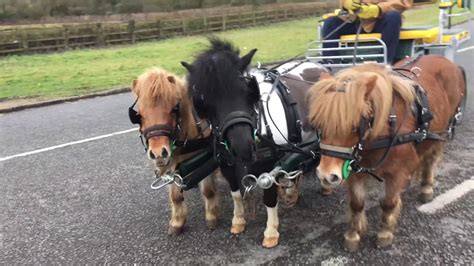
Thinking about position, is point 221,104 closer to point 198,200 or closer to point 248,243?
point 248,243

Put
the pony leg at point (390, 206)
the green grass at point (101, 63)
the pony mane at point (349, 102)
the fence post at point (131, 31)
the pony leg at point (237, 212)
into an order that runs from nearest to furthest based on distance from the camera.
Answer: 1. the pony mane at point (349, 102)
2. the pony leg at point (390, 206)
3. the pony leg at point (237, 212)
4. the green grass at point (101, 63)
5. the fence post at point (131, 31)

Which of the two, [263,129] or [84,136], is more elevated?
[263,129]

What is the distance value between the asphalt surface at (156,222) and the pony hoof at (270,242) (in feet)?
0.19

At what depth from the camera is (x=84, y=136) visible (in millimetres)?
6988

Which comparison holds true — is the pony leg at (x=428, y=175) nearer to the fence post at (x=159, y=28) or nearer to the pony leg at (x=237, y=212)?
the pony leg at (x=237, y=212)

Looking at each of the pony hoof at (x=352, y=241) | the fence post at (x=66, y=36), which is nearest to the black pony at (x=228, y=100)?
the pony hoof at (x=352, y=241)

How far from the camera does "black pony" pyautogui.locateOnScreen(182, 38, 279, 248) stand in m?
2.85

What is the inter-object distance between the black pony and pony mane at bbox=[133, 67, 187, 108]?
13cm

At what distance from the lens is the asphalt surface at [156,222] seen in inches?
132

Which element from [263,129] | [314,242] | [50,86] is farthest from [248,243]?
[50,86]

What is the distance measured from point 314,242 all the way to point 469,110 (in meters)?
4.70

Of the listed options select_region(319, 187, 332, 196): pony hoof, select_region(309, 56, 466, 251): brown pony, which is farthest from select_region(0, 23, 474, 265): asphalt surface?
select_region(309, 56, 466, 251): brown pony

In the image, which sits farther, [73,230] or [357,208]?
[73,230]

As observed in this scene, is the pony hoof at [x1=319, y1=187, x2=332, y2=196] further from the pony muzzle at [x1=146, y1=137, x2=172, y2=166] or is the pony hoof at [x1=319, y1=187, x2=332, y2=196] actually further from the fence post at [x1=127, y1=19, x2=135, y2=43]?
the fence post at [x1=127, y1=19, x2=135, y2=43]
